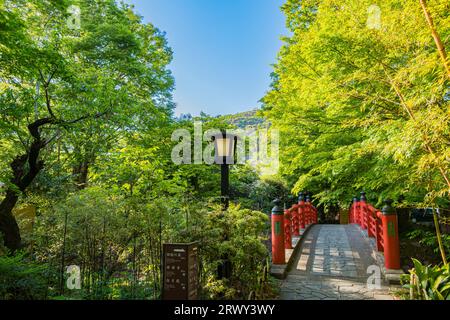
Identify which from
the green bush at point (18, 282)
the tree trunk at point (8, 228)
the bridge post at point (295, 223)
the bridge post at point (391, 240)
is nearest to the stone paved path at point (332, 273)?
the bridge post at point (295, 223)

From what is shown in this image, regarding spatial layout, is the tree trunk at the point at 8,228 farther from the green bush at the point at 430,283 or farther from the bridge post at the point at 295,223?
the green bush at the point at 430,283

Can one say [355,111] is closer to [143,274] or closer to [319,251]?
[319,251]

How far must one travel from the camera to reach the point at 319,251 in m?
7.85

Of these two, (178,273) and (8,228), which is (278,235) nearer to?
(178,273)

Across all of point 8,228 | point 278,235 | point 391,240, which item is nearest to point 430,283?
point 391,240

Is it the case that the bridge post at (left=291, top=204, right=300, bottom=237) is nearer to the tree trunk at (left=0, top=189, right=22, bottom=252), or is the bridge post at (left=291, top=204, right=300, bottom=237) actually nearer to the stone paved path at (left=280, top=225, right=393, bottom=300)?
the stone paved path at (left=280, top=225, right=393, bottom=300)

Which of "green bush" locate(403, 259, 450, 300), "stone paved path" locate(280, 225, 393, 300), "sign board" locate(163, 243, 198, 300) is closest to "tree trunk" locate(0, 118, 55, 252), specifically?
"sign board" locate(163, 243, 198, 300)

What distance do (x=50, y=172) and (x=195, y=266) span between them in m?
8.53

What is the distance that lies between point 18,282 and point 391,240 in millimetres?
6174

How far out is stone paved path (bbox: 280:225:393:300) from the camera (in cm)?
476

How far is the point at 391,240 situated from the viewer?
215 inches

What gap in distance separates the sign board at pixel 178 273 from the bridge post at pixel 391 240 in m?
3.89

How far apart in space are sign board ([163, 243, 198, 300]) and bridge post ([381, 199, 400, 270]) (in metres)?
3.89
